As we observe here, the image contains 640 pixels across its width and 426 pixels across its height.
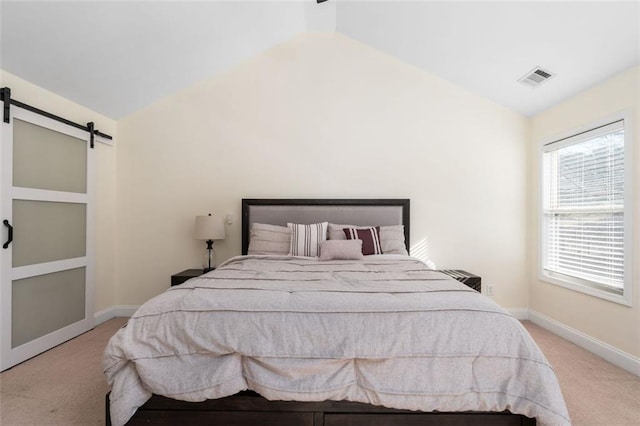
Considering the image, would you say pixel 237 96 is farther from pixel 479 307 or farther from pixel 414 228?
pixel 479 307

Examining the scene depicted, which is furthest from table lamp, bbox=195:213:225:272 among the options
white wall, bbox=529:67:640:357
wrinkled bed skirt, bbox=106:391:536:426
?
white wall, bbox=529:67:640:357

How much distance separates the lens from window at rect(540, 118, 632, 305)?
261 centimetres

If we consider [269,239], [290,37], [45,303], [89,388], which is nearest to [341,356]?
[89,388]

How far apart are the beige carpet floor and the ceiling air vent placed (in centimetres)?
243

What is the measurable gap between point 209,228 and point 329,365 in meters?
2.33

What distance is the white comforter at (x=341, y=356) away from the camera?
1473 millimetres

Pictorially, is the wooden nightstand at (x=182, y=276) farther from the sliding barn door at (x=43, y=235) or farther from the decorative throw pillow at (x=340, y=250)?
the decorative throw pillow at (x=340, y=250)

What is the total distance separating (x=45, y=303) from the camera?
2.83 metres

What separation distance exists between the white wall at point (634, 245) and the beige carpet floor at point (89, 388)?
26cm

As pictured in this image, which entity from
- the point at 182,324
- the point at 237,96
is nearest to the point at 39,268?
the point at 182,324

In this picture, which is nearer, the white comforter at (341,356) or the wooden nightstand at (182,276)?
the white comforter at (341,356)

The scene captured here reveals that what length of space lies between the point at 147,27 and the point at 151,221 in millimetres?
2005

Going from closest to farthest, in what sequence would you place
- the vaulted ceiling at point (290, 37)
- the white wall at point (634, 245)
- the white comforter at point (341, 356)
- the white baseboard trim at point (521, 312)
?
the white comforter at point (341, 356) → the vaulted ceiling at point (290, 37) → the white wall at point (634, 245) → the white baseboard trim at point (521, 312)

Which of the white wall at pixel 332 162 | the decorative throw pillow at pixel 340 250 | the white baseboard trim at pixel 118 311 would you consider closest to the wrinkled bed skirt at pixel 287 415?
the decorative throw pillow at pixel 340 250
